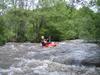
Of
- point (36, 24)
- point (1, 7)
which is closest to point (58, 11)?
point (36, 24)

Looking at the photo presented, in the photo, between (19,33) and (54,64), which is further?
(19,33)

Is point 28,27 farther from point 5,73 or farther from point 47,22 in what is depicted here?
point 5,73

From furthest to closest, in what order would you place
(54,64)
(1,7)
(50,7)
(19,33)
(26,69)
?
1. (50,7)
2. (19,33)
3. (1,7)
4. (54,64)
5. (26,69)

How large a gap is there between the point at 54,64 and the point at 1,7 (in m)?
24.4

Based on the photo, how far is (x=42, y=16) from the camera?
47.9 meters

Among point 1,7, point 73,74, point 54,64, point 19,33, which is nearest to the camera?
point 73,74

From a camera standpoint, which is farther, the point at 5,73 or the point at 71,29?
the point at 71,29

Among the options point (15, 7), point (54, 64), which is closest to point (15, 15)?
point (15, 7)

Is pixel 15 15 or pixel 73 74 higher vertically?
pixel 15 15

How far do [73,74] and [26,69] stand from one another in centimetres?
287

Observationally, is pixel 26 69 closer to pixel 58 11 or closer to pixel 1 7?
pixel 1 7

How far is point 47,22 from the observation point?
48.6 m

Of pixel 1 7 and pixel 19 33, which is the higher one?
pixel 1 7

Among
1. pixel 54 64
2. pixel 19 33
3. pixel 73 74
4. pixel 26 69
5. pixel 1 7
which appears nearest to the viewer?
pixel 73 74
